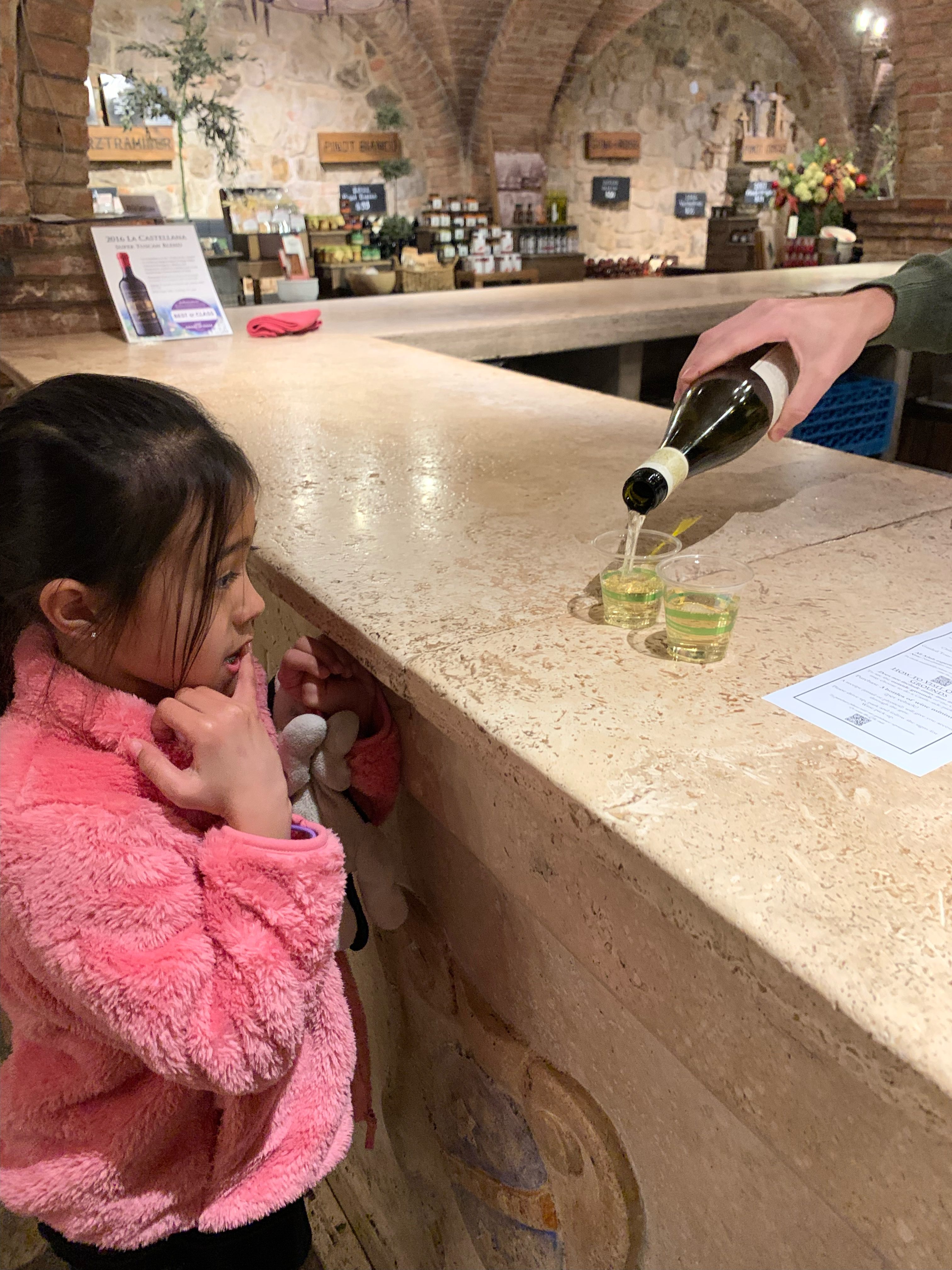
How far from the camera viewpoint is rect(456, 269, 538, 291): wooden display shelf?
6516 millimetres

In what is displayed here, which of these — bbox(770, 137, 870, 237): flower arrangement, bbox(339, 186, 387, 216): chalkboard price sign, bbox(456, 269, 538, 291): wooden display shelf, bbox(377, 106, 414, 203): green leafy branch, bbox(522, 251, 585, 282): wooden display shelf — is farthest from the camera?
bbox(339, 186, 387, 216): chalkboard price sign

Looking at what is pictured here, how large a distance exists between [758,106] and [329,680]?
1072 centimetres

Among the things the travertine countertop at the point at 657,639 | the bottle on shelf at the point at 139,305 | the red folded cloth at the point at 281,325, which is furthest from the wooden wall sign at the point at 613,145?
the travertine countertop at the point at 657,639

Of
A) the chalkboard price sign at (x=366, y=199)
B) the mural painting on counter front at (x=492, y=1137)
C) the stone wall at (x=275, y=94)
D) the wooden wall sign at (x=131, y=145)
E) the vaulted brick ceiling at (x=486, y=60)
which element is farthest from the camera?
the chalkboard price sign at (x=366, y=199)

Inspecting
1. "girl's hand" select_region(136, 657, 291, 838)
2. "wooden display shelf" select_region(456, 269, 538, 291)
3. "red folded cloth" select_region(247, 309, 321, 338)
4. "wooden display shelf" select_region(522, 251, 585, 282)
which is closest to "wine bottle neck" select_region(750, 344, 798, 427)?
"girl's hand" select_region(136, 657, 291, 838)

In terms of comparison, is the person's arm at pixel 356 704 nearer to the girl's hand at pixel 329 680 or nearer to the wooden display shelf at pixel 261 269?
the girl's hand at pixel 329 680

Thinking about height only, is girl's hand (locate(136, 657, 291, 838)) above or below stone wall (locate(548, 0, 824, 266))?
below

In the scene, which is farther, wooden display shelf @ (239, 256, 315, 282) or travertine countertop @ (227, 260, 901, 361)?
wooden display shelf @ (239, 256, 315, 282)

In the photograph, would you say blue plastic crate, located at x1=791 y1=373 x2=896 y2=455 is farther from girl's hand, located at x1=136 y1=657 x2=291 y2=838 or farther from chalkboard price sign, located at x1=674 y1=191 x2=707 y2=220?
chalkboard price sign, located at x1=674 y1=191 x2=707 y2=220

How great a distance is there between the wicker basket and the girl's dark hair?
5.65 m

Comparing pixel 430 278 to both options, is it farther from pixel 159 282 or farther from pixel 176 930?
pixel 176 930

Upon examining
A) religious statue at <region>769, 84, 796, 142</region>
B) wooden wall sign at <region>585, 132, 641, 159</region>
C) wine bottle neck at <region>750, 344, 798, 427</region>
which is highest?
religious statue at <region>769, 84, 796, 142</region>

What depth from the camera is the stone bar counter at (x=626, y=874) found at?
21.8 inches

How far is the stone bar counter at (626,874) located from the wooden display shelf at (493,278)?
17.4 feet
